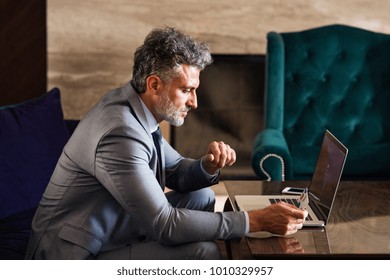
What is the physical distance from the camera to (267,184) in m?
3.07

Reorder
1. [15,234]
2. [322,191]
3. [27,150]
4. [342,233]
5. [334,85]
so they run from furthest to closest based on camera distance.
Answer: [334,85] → [27,150] → [15,234] → [322,191] → [342,233]

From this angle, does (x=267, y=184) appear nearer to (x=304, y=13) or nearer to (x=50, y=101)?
(x=50, y=101)

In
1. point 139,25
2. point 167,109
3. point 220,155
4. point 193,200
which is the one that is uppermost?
point 167,109

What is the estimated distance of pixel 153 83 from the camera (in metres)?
2.54

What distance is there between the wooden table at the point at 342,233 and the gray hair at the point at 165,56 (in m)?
0.56

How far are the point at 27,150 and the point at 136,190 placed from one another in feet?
2.95

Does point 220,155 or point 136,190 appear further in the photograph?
point 220,155

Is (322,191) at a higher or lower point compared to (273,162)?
higher

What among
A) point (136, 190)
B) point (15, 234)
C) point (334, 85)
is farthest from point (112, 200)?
point (334, 85)

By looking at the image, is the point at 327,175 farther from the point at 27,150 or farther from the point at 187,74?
the point at 27,150

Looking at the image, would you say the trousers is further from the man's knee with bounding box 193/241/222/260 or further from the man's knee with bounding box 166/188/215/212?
the man's knee with bounding box 166/188/215/212

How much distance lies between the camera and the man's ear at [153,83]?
99.7 inches

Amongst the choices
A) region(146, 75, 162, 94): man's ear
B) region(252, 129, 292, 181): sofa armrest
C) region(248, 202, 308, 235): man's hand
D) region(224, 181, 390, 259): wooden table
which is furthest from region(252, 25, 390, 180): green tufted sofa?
region(248, 202, 308, 235): man's hand
